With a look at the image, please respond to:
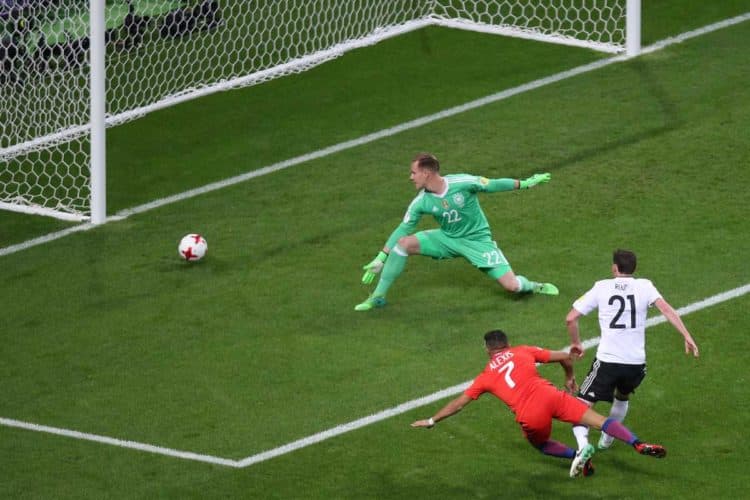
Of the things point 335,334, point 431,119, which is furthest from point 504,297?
point 431,119

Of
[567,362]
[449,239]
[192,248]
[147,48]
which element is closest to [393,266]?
[449,239]

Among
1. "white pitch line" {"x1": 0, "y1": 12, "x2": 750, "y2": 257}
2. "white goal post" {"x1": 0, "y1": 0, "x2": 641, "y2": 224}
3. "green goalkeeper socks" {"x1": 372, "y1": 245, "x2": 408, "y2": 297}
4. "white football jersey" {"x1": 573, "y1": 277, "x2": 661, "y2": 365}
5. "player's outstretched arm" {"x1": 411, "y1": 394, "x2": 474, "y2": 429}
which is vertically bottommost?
"white football jersey" {"x1": 573, "y1": 277, "x2": 661, "y2": 365}

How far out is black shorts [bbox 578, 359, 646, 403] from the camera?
537 inches

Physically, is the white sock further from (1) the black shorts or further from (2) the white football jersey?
(2) the white football jersey

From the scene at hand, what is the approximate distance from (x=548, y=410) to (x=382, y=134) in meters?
8.09

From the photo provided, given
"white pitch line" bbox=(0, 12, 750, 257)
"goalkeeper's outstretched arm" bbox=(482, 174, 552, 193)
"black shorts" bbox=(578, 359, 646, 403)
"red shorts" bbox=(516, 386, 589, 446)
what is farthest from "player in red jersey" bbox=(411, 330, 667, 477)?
"white pitch line" bbox=(0, 12, 750, 257)

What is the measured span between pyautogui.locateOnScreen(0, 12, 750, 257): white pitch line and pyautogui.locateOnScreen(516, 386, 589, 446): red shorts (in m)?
7.26

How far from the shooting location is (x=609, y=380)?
44.8 feet

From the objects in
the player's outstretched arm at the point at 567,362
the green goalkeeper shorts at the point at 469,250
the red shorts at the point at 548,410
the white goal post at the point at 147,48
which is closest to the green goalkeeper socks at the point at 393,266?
the green goalkeeper shorts at the point at 469,250

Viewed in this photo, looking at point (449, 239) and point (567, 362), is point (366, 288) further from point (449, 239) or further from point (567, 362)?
point (567, 362)

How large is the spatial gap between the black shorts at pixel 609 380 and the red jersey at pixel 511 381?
0.44 meters

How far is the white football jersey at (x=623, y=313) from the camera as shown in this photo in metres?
13.5

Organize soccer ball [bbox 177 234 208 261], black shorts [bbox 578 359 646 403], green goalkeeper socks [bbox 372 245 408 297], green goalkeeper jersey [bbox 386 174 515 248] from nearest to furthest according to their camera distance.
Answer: black shorts [bbox 578 359 646 403] < green goalkeeper jersey [bbox 386 174 515 248] < green goalkeeper socks [bbox 372 245 408 297] < soccer ball [bbox 177 234 208 261]

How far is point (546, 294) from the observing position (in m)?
16.8
